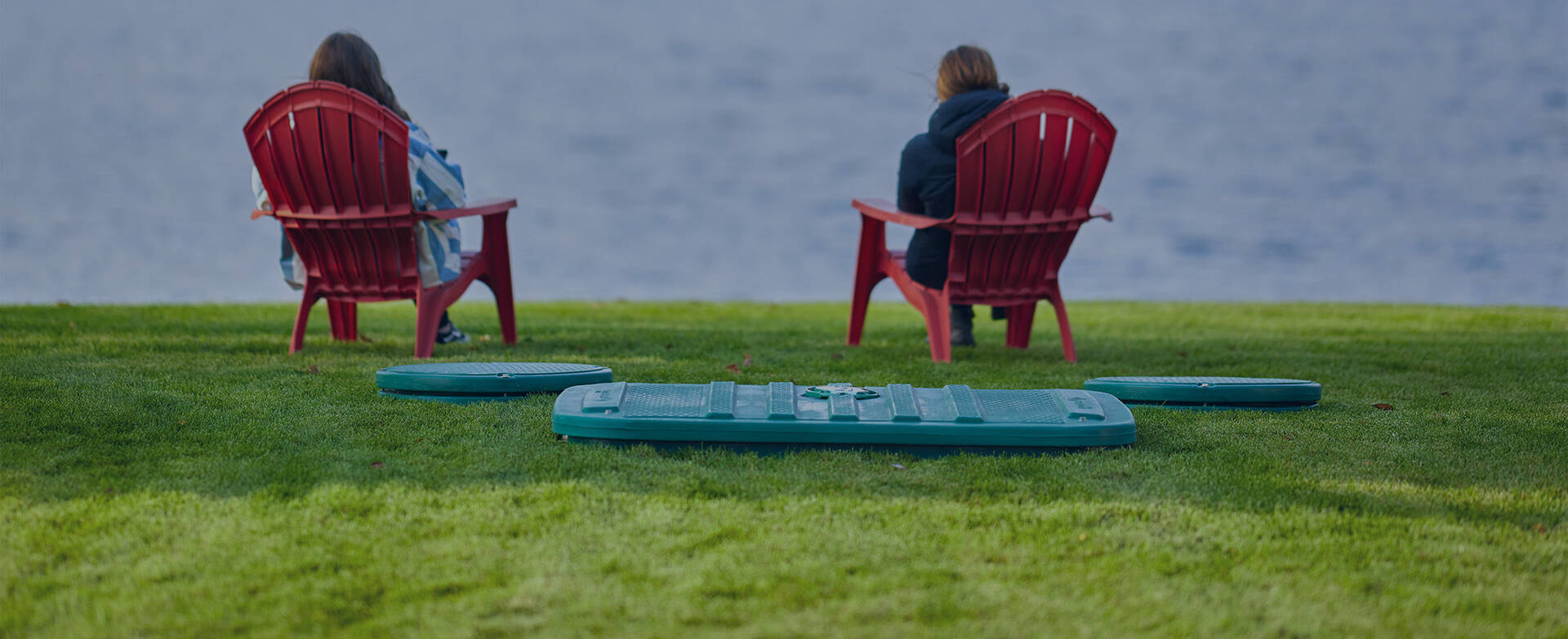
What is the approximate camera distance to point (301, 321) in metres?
4.21

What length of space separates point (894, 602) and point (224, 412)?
212cm

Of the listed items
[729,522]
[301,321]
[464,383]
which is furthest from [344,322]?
[729,522]

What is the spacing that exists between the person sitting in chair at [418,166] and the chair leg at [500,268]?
0.27 m

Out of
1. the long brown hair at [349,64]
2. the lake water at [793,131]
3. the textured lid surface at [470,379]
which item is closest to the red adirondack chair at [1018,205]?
the textured lid surface at [470,379]

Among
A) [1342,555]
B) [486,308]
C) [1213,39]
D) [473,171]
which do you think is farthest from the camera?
[473,171]

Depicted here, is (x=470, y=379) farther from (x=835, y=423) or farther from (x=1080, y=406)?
(x=1080, y=406)

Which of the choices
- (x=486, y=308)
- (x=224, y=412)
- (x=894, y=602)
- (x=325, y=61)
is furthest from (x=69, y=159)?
(x=894, y=602)

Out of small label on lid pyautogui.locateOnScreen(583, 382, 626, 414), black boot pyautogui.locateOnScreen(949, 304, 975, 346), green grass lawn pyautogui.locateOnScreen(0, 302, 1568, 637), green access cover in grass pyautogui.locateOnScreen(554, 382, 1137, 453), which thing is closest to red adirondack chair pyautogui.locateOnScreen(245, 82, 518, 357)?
green grass lawn pyautogui.locateOnScreen(0, 302, 1568, 637)

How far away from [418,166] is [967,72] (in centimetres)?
234

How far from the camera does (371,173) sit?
12.9 feet

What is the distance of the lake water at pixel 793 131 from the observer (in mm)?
18797

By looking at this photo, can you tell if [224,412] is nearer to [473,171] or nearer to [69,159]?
[69,159]

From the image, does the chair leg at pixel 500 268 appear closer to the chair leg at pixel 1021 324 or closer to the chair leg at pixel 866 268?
the chair leg at pixel 866 268

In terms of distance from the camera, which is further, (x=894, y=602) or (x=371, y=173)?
(x=371, y=173)
